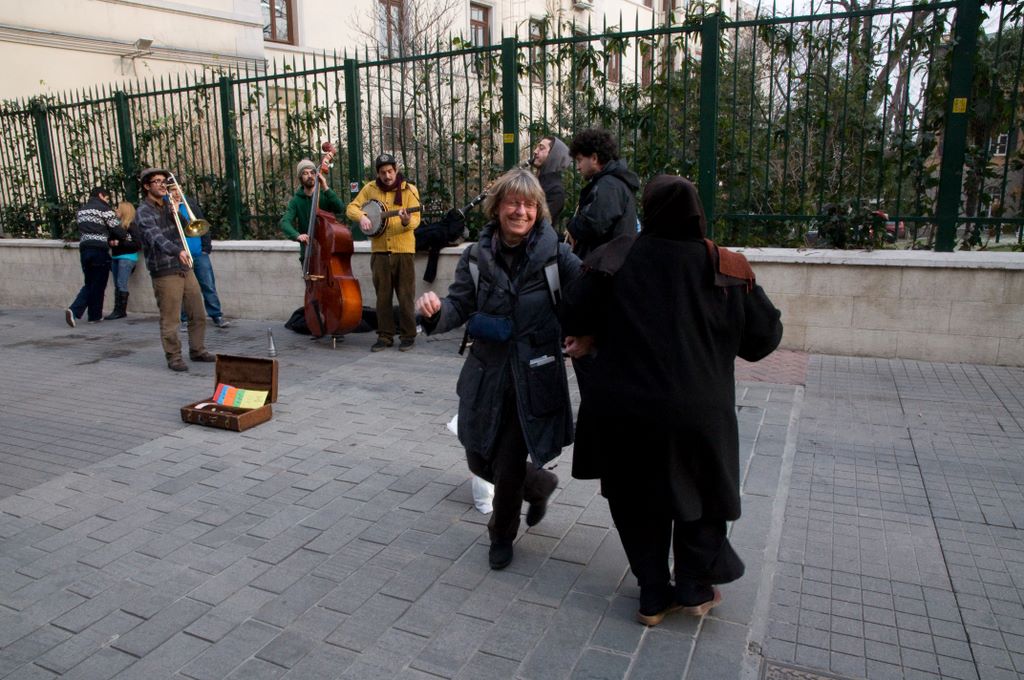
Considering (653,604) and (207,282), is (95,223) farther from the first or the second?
(653,604)

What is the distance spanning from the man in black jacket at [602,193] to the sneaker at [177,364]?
4081mm

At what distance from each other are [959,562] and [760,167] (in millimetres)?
4837

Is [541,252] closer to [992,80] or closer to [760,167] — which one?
[760,167]

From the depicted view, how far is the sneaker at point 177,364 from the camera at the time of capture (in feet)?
24.3

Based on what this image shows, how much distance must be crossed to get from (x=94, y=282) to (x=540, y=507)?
29.2ft

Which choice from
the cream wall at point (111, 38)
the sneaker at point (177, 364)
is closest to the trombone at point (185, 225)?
the sneaker at point (177, 364)

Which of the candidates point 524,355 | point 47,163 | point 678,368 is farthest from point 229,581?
point 47,163

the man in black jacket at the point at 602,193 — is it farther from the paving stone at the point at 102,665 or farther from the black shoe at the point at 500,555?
the paving stone at the point at 102,665

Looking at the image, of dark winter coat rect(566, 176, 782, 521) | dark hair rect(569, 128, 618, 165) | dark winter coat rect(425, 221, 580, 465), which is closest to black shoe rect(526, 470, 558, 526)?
dark winter coat rect(425, 221, 580, 465)

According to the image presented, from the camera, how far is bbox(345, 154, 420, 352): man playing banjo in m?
7.80

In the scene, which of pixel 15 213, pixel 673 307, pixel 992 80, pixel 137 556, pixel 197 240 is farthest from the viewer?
pixel 15 213

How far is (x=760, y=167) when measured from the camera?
24.9ft

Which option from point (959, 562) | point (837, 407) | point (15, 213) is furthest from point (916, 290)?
point (15, 213)

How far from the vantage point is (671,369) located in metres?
2.75
